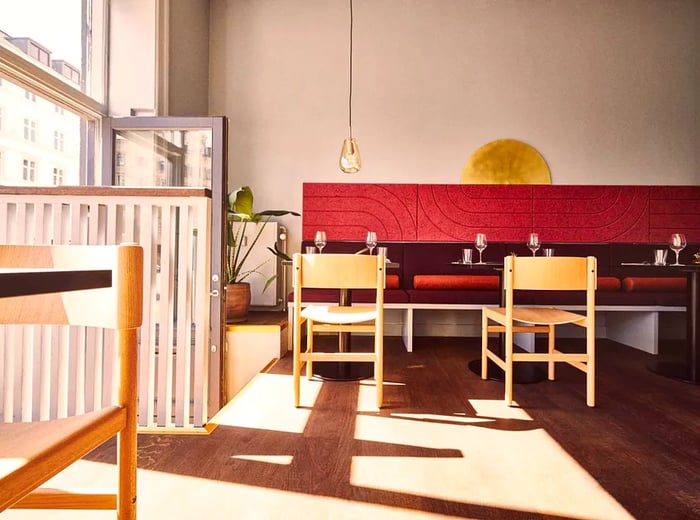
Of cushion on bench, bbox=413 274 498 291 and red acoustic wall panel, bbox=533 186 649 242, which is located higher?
red acoustic wall panel, bbox=533 186 649 242

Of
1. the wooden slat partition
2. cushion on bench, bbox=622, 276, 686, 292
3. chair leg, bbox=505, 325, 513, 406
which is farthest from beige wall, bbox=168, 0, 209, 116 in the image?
cushion on bench, bbox=622, 276, 686, 292

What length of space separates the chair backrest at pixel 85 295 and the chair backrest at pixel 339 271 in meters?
1.29

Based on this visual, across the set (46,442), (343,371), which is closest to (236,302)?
(343,371)

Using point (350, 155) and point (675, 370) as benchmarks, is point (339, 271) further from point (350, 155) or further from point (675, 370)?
point (675, 370)

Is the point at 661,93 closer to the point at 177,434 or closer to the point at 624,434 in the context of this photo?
the point at 624,434

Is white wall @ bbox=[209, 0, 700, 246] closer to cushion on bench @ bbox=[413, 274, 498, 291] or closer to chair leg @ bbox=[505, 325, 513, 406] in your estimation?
cushion on bench @ bbox=[413, 274, 498, 291]

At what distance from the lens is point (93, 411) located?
761 mm

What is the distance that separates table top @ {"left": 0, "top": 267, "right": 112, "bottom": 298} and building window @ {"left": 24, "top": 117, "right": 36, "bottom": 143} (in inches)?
96.7

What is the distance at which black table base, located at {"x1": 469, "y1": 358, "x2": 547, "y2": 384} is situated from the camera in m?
2.66

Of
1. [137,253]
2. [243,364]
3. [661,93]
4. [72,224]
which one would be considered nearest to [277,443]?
[137,253]

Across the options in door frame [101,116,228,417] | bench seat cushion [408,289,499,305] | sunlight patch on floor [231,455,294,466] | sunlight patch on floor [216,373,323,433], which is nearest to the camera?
sunlight patch on floor [231,455,294,466]

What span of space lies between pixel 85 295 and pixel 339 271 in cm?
140

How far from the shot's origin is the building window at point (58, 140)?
106 inches

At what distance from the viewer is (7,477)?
544mm
